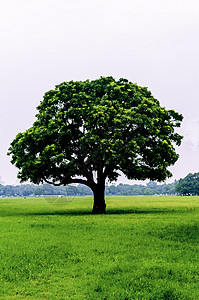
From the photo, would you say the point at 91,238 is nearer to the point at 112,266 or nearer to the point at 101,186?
the point at 112,266

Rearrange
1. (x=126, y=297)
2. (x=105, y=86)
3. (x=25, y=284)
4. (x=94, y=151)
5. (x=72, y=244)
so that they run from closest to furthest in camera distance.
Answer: (x=126, y=297), (x=25, y=284), (x=72, y=244), (x=94, y=151), (x=105, y=86)

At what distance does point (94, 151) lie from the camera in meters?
33.9

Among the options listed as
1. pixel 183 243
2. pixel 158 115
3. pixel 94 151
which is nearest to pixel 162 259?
pixel 183 243

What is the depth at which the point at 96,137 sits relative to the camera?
33.2 metres

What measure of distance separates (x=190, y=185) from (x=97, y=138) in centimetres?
14669

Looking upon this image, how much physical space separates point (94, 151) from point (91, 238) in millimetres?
16684

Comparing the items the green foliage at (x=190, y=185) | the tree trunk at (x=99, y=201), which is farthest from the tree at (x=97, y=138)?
the green foliage at (x=190, y=185)

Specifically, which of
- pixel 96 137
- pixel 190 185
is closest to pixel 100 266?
pixel 96 137

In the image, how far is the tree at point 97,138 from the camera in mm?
33969

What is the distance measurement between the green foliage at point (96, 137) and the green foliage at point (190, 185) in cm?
13522

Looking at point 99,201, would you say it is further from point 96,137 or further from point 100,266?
point 100,266

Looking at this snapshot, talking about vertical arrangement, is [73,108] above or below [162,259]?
above

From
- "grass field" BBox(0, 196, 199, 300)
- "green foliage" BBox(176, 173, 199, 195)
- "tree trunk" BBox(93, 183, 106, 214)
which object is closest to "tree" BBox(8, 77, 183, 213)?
"tree trunk" BBox(93, 183, 106, 214)

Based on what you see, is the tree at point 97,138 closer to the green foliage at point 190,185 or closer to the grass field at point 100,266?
the grass field at point 100,266
